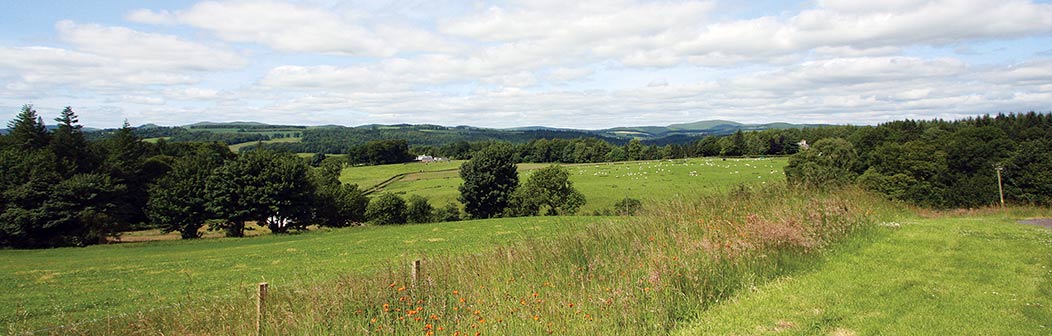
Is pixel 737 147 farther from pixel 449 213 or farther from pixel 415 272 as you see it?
pixel 415 272

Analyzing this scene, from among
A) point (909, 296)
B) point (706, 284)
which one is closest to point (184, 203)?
point (706, 284)

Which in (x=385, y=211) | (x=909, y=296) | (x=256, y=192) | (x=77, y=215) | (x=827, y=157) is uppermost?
(x=909, y=296)

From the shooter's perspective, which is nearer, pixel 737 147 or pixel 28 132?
pixel 28 132

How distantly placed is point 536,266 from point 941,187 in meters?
61.4

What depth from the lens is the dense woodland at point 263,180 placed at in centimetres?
3669

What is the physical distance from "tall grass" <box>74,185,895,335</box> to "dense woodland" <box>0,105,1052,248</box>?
66.1ft

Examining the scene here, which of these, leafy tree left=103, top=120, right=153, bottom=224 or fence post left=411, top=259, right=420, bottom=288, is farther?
leafy tree left=103, top=120, right=153, bottom=224

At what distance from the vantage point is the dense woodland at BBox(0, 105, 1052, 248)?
36.7 m

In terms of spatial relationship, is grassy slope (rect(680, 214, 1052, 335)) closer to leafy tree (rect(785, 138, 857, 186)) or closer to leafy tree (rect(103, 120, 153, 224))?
leafy tree (rect(785, 138, 857, 186))

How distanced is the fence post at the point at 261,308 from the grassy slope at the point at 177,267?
34.3 inches

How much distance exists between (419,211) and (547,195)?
17.9m

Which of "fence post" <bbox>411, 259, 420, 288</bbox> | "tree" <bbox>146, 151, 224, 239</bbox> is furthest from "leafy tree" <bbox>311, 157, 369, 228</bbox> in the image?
"fence post" <bbox>411, 259, 420, 288</bbox>

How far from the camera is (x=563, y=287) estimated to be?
7.00 m

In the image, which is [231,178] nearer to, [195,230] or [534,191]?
[195,230]
